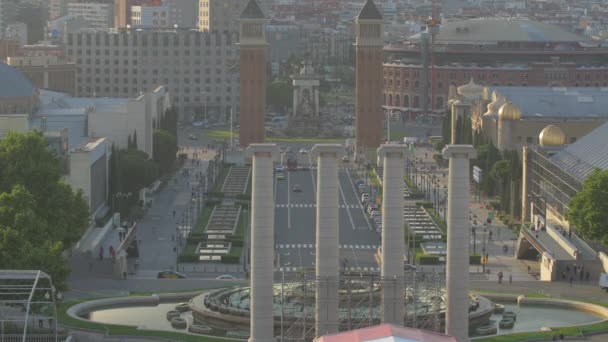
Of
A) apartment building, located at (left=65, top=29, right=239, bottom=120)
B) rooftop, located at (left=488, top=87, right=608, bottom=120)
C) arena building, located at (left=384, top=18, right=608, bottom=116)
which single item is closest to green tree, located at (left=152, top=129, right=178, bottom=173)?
rooftop, located at (left=488, top=87, right=608, bottom=120)

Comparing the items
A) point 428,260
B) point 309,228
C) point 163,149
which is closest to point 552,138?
point 309,228

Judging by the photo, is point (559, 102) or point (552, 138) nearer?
point (552, 138)

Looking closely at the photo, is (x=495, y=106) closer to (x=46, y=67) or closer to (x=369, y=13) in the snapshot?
(x=369, y=13)

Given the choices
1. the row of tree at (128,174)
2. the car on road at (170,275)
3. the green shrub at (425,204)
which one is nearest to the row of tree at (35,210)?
the car on road at (170,275)

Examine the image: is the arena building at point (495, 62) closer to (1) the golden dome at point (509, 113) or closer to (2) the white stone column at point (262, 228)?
(1) the golden dome at point (509, 113)

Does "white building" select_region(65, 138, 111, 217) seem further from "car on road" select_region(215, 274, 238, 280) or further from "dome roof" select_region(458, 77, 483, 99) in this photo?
"dome roof" select_region(458, 77, 483, 99)

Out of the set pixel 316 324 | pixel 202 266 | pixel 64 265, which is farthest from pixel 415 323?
pixel 202 266
